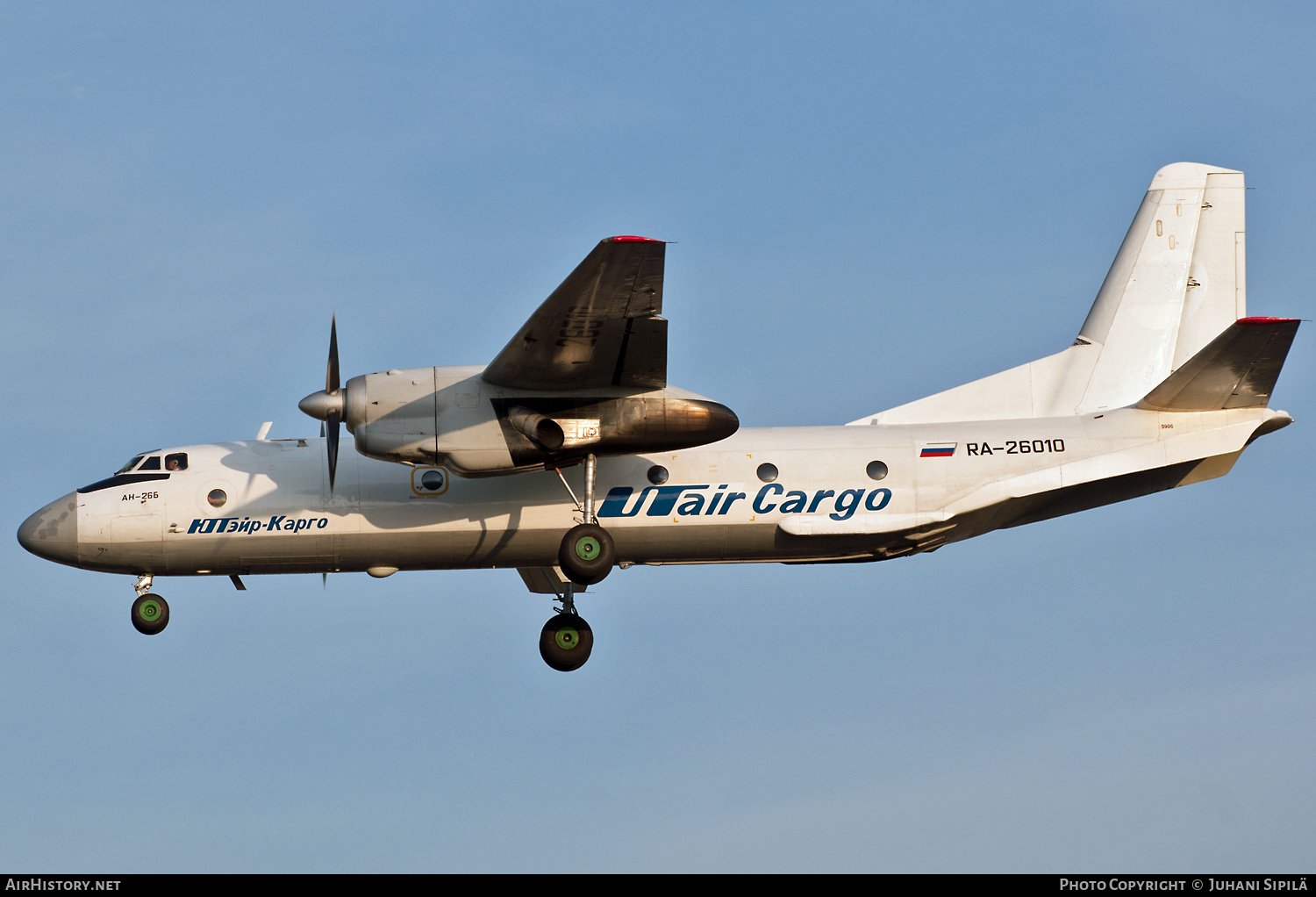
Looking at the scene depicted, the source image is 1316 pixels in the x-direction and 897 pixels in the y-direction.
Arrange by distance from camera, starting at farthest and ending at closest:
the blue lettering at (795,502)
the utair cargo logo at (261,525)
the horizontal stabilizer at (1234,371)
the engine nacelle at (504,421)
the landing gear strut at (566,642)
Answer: the landing gear strut at (566,642) → the blue lettering at (795,502) → the utair cargo logo at (261,525) → the horizontal stabilizer at (1234,371) → the engine nacelle at (504,421)

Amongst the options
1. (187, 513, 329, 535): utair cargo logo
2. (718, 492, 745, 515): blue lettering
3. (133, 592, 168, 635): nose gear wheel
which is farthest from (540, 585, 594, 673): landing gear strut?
(133, 592, 168, 635): nose gear wheel

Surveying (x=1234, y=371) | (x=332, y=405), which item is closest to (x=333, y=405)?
(x=332, y=405)

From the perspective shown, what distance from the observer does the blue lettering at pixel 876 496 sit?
2247 centimetres

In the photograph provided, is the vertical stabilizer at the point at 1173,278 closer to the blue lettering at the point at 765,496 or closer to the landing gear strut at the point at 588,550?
the blue lettering at the point at 765,496

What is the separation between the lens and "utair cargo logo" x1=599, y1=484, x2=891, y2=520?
22328mm

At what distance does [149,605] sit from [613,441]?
7.31 m

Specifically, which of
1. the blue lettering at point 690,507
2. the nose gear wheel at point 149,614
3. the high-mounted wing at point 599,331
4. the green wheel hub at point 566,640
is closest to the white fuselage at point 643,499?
the blue lettering at point 690,507

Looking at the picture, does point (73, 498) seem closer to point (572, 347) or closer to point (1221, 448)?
point (572, 347)

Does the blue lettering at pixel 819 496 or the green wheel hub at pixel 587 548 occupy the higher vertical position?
the blue lettering at pixel 819 496

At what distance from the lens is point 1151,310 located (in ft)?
84.5

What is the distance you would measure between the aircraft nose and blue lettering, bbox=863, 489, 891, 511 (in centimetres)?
1142

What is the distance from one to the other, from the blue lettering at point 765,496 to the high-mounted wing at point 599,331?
2.62m

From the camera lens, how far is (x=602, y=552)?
71.0 feet
